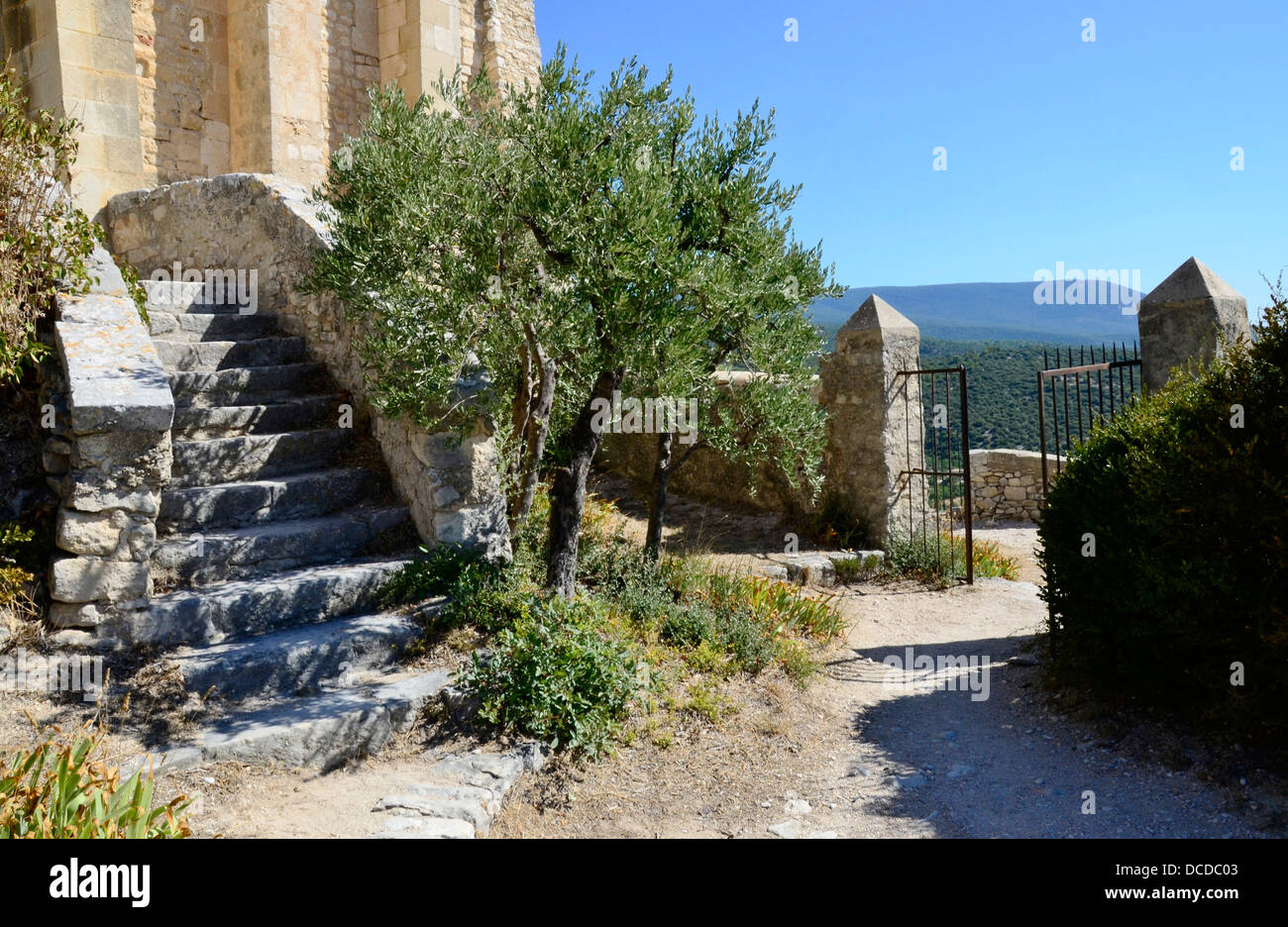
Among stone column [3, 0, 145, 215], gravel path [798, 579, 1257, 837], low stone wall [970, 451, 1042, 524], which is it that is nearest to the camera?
gravel path [798, 579, 1257, 837]

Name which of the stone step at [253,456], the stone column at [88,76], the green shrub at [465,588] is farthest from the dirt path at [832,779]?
the stone column at [88,76]

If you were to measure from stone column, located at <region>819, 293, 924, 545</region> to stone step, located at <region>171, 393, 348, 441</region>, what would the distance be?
17.4ft

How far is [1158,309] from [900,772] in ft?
14.0

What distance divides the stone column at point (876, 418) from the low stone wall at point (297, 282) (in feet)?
15.7

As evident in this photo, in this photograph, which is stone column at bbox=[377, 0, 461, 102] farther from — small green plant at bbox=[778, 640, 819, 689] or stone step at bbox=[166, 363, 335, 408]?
small green plant at bbox=[778, 640, 819, 689]

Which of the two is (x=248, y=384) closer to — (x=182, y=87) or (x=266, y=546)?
(x=266, y=546)

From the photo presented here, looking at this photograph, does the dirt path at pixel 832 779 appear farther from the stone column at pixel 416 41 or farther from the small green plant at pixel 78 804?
the stone column at pixel 416 41

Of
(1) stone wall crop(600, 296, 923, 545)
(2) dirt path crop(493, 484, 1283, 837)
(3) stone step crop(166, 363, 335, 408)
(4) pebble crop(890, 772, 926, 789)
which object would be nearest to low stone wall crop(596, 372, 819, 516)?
(1) stone wall crop(600, 296, 923, 545)

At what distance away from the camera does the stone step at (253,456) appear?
6.11m

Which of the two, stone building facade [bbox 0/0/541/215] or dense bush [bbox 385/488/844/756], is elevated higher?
stone building facade [bbox 0/0/541/215]

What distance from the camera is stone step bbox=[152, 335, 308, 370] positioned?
274 inches

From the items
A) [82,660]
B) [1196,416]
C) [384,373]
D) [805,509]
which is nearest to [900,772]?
[1196,416]
